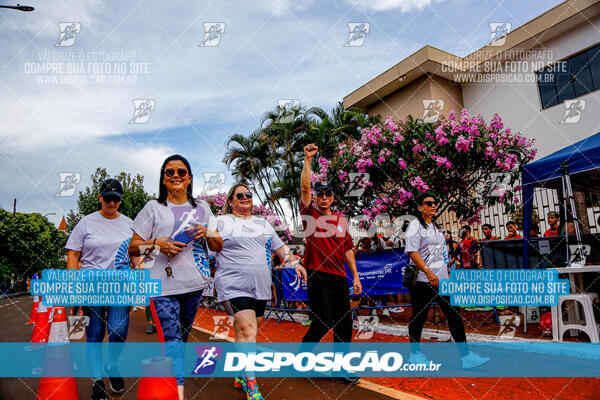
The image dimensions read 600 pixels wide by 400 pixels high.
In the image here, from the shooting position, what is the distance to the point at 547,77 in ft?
49.6

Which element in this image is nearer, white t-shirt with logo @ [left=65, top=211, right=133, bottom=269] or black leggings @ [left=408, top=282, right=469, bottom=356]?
white t-shirt with logo @ [left=65, top=211, right=133, bottom=269]

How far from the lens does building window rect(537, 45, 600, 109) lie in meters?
13.7

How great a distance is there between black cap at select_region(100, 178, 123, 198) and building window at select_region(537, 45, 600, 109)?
15570 mm

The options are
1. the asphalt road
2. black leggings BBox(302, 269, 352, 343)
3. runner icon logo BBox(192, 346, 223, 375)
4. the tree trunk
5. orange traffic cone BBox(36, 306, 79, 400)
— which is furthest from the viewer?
the tree trunk

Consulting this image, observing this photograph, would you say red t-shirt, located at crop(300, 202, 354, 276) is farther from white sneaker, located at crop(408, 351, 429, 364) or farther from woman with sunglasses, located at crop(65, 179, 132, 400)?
woman with sunglasses, located at crop(65, 179, 132, 400)

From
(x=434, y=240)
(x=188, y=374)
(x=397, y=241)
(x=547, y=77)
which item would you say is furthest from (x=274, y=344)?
(x=547, y=77)

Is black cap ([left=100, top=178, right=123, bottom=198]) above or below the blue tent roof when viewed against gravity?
below

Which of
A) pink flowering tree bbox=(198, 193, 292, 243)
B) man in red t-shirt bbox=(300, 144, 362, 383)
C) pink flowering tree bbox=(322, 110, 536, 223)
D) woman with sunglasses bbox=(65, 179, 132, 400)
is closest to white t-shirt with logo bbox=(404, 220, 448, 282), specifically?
man in red t-shirt bbox=(300, 144, 362, 383)

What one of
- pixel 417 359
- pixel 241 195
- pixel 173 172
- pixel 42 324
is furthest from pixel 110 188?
pixel 417 359

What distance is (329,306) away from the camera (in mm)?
4145

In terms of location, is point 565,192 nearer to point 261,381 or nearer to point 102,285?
point 261,381

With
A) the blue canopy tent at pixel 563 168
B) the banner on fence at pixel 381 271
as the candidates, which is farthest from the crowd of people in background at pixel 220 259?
the blue canopy tent at pixel 563 168

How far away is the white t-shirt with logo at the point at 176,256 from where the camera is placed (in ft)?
9.38

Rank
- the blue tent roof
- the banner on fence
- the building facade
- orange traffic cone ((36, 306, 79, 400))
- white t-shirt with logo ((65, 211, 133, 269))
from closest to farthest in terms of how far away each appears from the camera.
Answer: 1. orange traffic cone ((36, 306, 79, 400))
2. white t-shirt with logo ((65, 211, 133, 269))
3. the blue tent roof
4. the banner on fence
5. the building facade
